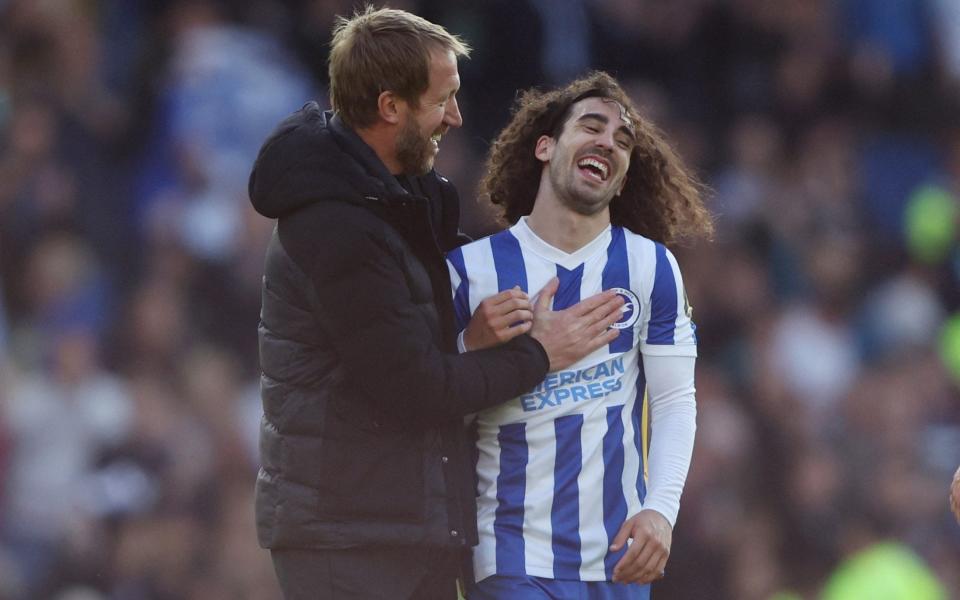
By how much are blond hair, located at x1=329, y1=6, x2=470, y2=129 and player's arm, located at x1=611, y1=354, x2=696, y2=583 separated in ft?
2.93

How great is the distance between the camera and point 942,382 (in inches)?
351

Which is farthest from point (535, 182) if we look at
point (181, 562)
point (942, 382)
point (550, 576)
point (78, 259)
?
point (942, 382)

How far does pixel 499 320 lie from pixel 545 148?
1.91 ft

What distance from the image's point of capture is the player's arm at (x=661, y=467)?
141 inches

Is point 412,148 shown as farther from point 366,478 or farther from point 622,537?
point 622,537

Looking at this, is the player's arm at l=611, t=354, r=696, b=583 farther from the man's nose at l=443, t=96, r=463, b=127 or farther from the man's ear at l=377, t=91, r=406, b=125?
the man's ear at l=377, t=91, r=406, b=125

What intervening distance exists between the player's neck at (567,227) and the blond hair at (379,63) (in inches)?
19.7

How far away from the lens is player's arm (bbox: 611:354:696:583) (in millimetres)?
3578

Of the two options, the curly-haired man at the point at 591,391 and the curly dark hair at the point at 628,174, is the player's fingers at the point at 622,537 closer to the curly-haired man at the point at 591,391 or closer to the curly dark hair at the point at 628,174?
the curly-haired man at the point at 591,391

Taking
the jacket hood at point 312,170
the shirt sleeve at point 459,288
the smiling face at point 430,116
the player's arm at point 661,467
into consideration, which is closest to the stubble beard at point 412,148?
the smiling face at point 430,116

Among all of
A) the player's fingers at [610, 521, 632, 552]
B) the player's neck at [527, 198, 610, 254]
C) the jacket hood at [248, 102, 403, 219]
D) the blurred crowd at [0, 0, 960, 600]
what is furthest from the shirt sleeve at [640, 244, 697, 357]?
the blurred crowd at [0, 0, 960, 600]

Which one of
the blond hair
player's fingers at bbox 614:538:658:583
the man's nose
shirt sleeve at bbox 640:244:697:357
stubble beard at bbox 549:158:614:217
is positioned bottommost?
player's fingers at bbox 614:538:658:583

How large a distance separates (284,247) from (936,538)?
5.84 metres

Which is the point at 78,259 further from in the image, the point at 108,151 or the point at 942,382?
the point at 942,382
